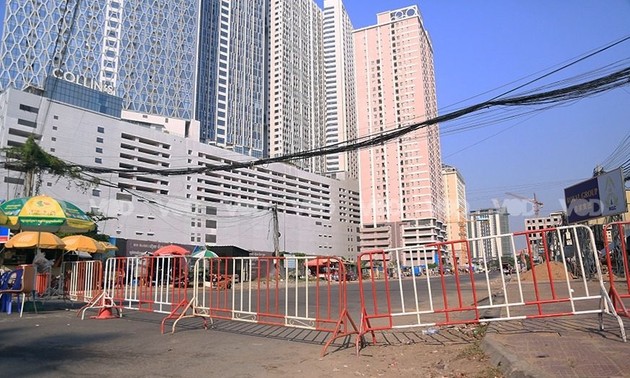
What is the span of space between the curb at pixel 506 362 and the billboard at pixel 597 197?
1945 cm

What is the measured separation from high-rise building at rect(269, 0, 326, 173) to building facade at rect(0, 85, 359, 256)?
16.3 meters

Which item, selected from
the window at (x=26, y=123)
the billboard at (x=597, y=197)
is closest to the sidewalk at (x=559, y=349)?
the billboard at (x=597, y=197)

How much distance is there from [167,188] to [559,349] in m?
78.3

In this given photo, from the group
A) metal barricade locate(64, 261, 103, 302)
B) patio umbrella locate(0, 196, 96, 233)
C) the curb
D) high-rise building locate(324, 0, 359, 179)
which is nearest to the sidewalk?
the curb

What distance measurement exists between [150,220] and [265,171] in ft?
117

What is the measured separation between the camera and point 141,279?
10352 mm

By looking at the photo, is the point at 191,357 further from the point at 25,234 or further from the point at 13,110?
the point at 13,110

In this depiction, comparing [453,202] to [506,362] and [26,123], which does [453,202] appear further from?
[506,362]

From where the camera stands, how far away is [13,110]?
185ft

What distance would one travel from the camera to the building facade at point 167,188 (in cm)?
5828

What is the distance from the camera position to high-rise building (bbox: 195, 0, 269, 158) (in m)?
111

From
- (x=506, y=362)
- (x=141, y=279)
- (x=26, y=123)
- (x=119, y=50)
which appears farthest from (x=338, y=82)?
(x=506, y=362)

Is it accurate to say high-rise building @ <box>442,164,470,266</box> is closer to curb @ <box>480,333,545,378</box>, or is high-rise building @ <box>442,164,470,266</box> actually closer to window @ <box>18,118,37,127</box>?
window @ <box>18,118,37,127</box>

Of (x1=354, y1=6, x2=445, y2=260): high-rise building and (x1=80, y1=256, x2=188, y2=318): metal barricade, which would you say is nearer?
(x1=80, y1=256, x2=188, y2=318): metal barricade
